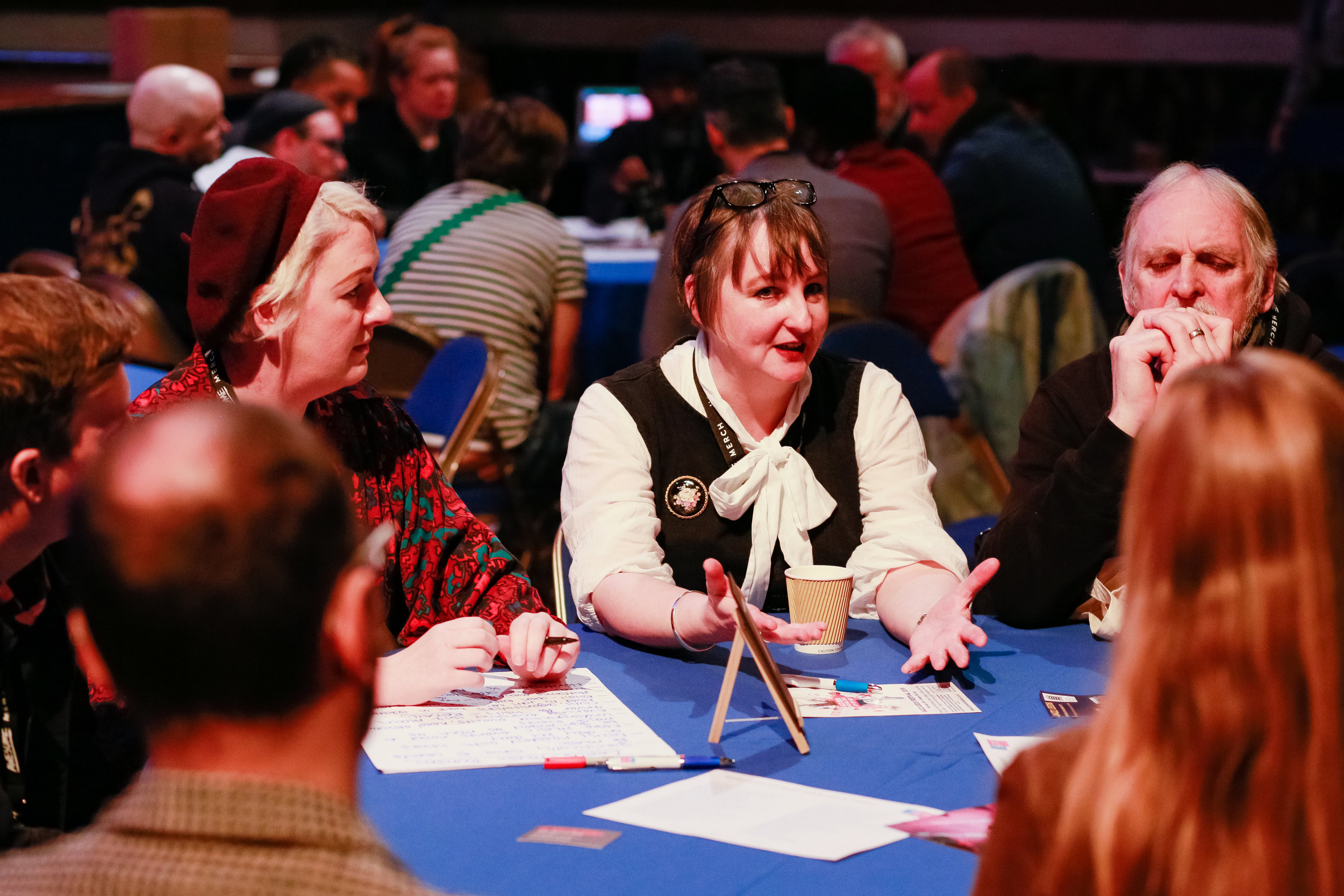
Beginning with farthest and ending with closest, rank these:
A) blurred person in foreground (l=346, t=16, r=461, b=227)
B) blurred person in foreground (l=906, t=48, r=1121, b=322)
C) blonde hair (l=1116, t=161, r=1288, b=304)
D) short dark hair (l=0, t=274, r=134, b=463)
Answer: blurred person in foreground (l=346, t=16, r=461, b=227) → blurred person in foreground (l=906, t=48, r=1121, b=322) → blonde hair (l=1116, t=161, r=1288, b=304) → short dark hair (l=0, t=274, r=134, b=463)

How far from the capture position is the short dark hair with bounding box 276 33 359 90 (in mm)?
6566

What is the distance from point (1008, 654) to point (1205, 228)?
2.91 feet

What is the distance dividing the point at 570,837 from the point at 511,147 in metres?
3.67

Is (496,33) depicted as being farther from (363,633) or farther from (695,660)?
(363,633)

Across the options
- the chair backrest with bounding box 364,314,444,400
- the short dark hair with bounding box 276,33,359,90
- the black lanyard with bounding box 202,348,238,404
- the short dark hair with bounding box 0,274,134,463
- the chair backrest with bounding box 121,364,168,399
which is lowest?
the chair backrest with bounding box 364,314,444,400

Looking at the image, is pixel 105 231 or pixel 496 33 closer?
pixel 105 231

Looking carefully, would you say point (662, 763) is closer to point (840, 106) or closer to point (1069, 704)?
point (1069, 704)

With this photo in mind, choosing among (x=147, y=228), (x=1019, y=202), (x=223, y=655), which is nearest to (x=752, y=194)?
(x=223, y=655)

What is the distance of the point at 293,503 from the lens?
93 centimetres

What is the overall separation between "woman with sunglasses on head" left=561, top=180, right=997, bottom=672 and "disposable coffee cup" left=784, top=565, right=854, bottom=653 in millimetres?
191

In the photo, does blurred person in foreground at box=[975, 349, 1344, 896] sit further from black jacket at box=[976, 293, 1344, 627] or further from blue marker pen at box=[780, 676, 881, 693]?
black jacket at box=[976, 293, 1344, 627]

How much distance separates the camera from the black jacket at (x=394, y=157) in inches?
277

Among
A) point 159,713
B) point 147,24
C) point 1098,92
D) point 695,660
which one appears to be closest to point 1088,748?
point 159,713

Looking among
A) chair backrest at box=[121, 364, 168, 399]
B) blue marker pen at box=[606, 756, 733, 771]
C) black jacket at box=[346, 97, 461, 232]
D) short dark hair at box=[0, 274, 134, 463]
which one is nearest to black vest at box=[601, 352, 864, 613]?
blue marker pen at box=[606, 756, 733, 771]
